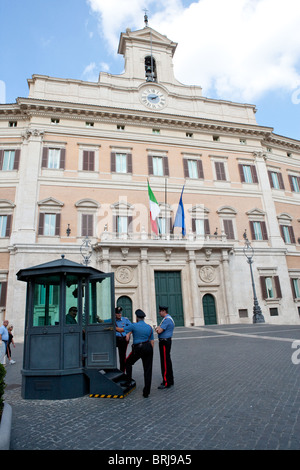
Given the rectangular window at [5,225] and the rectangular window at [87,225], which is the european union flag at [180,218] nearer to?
the rectangular window at [87,225]

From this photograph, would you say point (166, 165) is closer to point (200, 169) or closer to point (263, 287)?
point (200, 169)

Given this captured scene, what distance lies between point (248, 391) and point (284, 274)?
63.3 feet

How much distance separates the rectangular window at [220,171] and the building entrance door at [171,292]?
8824mm

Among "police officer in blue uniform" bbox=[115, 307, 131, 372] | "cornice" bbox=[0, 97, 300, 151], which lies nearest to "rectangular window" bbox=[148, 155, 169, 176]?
"cornice" bbox=[0, 97, 300, 151]

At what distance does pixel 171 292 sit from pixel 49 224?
30.3 feet

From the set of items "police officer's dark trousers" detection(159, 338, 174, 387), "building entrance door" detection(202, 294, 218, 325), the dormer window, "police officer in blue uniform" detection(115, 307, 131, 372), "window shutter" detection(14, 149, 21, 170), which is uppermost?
the dormer window

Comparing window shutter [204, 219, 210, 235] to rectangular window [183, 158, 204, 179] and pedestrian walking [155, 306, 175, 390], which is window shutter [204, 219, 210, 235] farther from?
pedestrian walking [155, 306, 175, 390]

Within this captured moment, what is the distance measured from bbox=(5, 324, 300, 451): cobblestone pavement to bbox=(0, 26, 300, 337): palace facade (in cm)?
1252

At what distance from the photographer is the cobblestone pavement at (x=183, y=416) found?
3.18 m

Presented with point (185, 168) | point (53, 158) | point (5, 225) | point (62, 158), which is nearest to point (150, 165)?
point (185, 168)

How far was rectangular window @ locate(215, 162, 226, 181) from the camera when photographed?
23.5 meters

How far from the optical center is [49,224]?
19.1m

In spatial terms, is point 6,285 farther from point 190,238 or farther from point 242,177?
point 242,177
